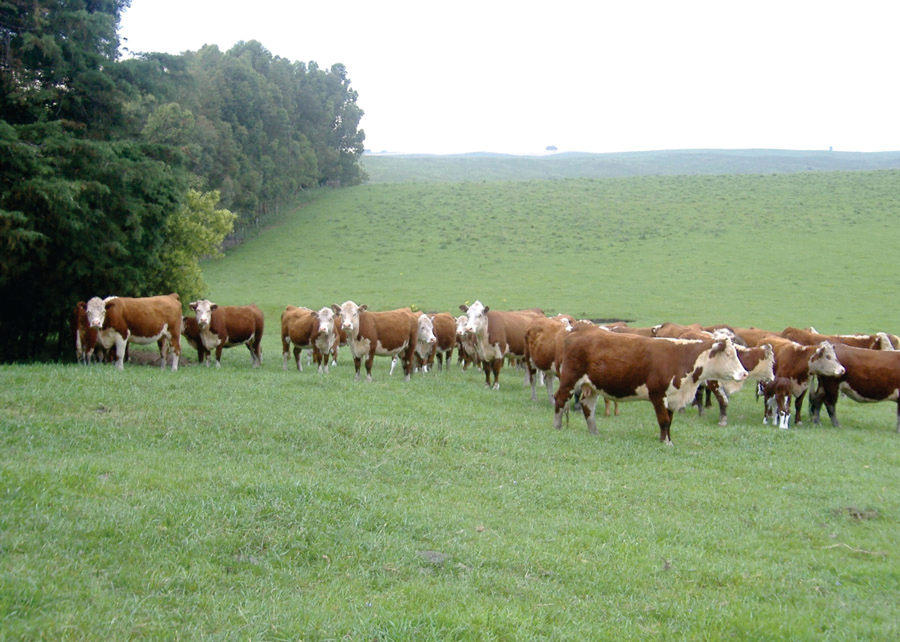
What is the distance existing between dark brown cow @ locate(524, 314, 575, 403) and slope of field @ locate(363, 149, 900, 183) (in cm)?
10779

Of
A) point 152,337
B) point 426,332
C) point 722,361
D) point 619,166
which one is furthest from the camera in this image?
point 619,166

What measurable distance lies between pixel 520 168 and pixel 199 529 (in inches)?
5576

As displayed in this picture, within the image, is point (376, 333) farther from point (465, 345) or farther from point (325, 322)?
point (465, 345)

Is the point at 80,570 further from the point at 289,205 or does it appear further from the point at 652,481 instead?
the point at 289,205

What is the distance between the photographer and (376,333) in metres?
20.3

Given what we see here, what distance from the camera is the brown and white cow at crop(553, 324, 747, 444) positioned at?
13273 mm

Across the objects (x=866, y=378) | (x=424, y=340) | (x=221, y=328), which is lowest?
(x=424, y=340)

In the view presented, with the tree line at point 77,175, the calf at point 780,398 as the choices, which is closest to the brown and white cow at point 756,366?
the calf at point 780,398

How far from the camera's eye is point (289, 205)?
73.9 metres

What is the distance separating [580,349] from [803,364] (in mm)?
5888

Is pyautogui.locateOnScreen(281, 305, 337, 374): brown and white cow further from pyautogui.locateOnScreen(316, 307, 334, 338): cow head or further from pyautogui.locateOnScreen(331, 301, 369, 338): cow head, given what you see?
pyautogui.locateOnScreen(331, 301, 369, 338): cow head

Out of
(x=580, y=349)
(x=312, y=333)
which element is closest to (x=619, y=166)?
(x=312, y=333)

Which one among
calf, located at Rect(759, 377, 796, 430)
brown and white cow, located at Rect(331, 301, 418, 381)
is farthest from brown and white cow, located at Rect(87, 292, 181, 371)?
calf, located at Rect(759, 377, 796, 430)

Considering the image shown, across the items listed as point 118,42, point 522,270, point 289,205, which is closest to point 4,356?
point 118,42
